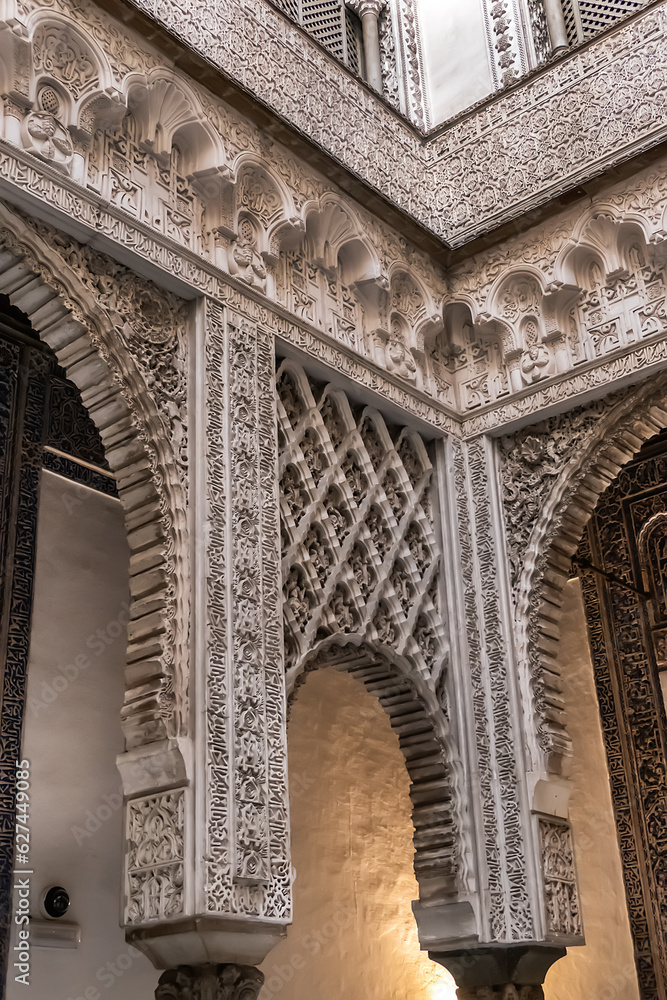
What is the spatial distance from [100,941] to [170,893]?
4.30 feet

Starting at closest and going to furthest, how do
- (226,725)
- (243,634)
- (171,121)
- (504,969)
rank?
(226,725) → (243,634) → (171,121) → (504,969)

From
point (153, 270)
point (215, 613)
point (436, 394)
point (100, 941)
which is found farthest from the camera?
point (436, 394)

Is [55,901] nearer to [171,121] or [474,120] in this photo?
[171,121]

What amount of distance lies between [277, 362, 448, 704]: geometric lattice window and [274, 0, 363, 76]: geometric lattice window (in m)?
2.24

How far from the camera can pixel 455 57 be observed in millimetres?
5793

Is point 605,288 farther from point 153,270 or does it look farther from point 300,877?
point 300,877

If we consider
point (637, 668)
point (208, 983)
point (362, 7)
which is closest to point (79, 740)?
point (208, 983)

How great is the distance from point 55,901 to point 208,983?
116 cm

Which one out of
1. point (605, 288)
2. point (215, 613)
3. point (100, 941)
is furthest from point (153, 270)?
point (100, 941)

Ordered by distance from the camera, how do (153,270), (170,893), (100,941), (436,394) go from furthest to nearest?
(436,394) < (100,941) < (153,270) < (170,893)

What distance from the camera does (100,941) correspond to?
4020 millimetres

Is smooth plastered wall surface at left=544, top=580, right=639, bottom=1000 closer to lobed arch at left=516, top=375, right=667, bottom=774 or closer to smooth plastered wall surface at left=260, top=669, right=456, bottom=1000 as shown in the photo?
smooth plastered wall surface at left=260, top=669, right=456, bottom=1000

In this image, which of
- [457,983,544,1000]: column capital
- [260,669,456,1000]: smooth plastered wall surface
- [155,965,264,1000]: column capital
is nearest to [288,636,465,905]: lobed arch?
[457,983,544,1000]: column capital

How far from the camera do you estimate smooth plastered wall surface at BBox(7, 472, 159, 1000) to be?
13.0ft
